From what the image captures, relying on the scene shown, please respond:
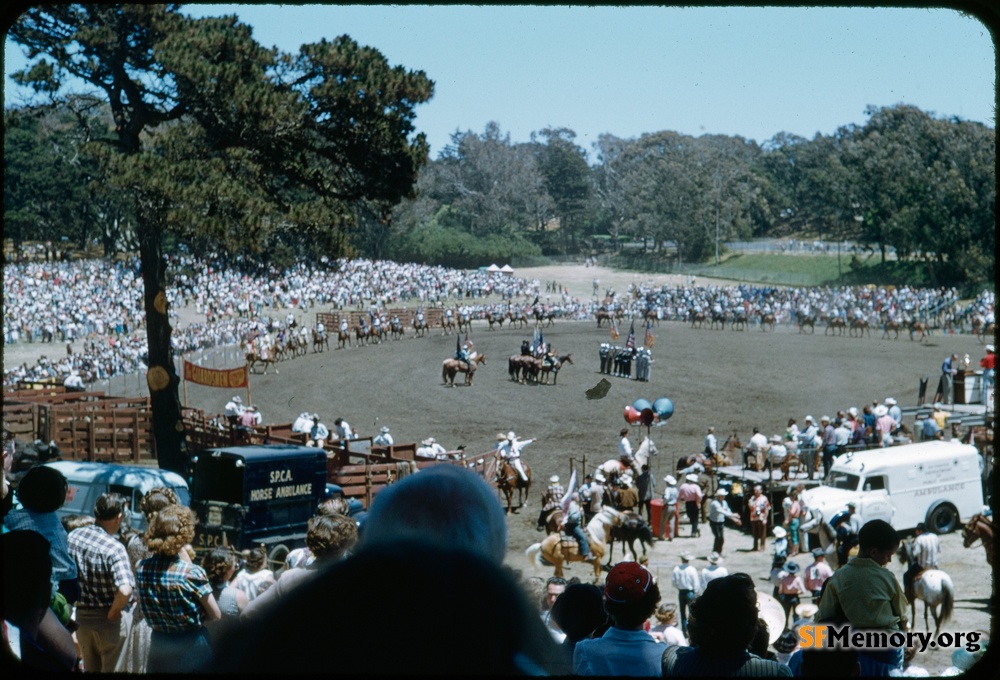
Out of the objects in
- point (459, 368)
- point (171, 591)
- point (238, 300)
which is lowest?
point (459, 368)

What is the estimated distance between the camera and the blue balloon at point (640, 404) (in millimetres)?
23042

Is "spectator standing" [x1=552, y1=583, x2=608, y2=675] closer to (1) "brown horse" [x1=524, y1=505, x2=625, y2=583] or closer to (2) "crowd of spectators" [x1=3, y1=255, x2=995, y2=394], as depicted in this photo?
(1) "brown horse" [x1=524, y1=505, x2=625, y2=583]

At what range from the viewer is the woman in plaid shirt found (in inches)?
146

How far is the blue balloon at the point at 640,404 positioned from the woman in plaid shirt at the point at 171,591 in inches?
766

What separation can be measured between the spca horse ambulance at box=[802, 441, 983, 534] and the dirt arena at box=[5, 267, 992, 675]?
196 cm

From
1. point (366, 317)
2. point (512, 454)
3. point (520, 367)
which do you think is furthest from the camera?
point (366, 317)

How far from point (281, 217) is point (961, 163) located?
43.4 ft

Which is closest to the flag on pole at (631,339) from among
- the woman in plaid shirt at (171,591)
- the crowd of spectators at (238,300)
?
the crowd of spectators at (238,300)

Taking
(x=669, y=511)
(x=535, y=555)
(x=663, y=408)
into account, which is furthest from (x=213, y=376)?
(x=535, y=555)

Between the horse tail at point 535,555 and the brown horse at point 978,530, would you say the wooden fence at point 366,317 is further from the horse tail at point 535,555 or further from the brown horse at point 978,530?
the brown horse at point 978,530

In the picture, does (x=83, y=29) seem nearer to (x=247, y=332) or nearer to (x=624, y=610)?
(x=624, y=610)

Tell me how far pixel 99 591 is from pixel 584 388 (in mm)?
20073

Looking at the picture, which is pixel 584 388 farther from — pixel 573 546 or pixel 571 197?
pixel 573 546

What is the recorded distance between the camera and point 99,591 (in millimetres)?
4426
